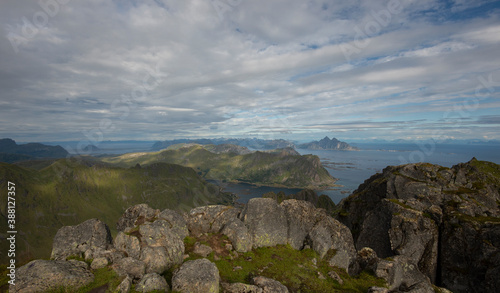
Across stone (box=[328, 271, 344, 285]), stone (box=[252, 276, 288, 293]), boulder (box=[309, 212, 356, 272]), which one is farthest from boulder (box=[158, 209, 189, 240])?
stone (box=[328, 271, 344, 285])

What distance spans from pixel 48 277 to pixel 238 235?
60.4 ft

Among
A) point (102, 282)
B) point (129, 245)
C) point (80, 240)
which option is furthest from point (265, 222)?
point (80, 240)

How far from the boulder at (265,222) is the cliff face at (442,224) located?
744 inches

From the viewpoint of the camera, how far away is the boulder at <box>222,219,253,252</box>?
2770cm

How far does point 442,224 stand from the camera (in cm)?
3831

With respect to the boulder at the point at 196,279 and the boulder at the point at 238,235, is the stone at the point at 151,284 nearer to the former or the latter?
the boulder at the point at 196,279

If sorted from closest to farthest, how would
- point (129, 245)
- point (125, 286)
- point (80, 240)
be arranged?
point (125, 286), point (129, 245), point (80, 240)

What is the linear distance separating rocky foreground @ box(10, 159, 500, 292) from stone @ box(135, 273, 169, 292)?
0.27ft

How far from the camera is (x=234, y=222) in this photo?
29797 mm

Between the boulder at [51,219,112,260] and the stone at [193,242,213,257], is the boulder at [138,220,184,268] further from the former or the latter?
the boulder at [51,219,112,260]

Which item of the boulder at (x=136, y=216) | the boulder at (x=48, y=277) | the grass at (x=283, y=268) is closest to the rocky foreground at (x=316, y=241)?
the boulder at (x=48, y=277)

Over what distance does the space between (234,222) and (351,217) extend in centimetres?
3838

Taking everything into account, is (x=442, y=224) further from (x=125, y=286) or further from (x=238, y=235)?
(x=125, y=286)

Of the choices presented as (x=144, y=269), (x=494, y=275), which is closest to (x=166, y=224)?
(x=144, y=269)
